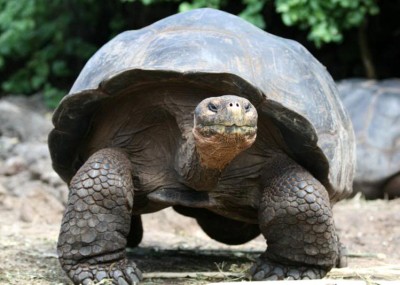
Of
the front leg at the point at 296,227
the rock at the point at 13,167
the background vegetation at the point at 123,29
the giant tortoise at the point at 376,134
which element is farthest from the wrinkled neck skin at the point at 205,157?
the background vegetation at the point at 123,29

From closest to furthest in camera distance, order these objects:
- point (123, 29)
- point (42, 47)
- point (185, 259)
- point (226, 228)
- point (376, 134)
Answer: point (185, 259)
point (226, 228)
point (376, 134)
point (123, 29)
point (42, 47)

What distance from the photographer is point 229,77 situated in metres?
3.21

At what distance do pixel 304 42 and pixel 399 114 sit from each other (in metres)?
2.78

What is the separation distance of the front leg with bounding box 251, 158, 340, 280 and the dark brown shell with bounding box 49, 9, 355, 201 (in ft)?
0.61

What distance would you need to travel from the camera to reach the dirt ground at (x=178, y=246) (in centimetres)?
357

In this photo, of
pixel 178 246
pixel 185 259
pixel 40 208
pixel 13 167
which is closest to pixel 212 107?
pixel 185 259

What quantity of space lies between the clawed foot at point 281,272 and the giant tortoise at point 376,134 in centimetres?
443

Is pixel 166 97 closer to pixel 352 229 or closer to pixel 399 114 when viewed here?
pixel 352 229

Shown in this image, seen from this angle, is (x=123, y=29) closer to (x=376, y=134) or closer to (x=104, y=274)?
(x=376, y=134)

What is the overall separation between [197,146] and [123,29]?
8.56 meters

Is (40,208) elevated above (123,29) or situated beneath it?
situated beneath

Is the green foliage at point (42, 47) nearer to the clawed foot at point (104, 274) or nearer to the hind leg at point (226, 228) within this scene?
the hind leg at point (226, 228)

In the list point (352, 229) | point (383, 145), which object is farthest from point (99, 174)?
point (383, 145)

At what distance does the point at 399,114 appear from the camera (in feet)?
26.7
